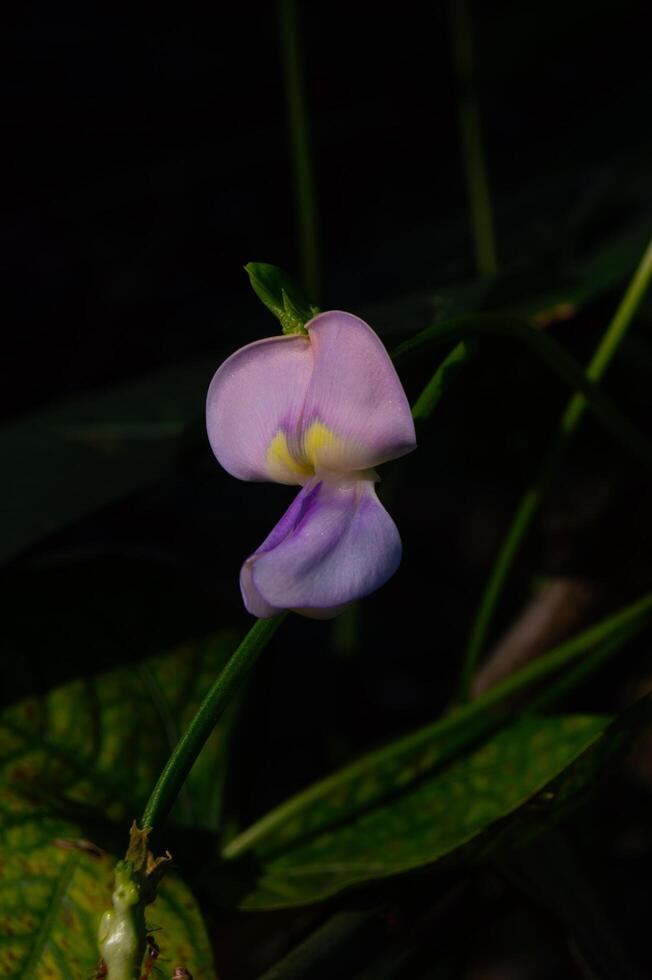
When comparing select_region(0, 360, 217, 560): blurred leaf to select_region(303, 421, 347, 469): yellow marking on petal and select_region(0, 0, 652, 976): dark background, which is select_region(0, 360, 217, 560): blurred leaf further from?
select_region(303, 421, 347, 469): yellow marking on petal

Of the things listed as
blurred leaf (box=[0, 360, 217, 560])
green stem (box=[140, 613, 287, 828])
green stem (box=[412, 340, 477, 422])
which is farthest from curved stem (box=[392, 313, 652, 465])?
blurred leaf (box=[0, 360, 217, 560])

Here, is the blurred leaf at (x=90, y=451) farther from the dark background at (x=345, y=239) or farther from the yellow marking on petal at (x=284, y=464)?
the yellow marking on petal at (x=284, y=464)

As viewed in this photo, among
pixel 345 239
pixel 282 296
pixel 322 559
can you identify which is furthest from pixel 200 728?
pixel 345 239

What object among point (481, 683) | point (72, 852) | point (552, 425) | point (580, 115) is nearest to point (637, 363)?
point (552, 425)

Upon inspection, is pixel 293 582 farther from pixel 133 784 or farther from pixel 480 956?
pixel 480 956

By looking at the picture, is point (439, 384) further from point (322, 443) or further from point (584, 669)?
point (584, 669)
